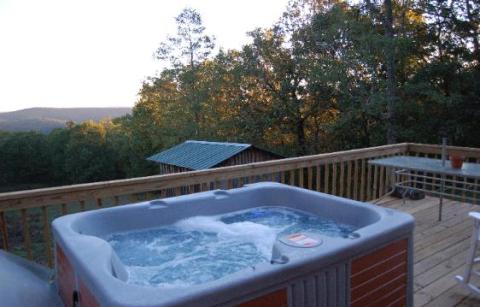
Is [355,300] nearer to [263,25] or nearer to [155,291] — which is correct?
[155,291]

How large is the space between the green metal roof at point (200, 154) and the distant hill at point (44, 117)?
15346 mm

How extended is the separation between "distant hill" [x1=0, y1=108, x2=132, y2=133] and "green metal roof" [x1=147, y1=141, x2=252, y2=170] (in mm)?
15346

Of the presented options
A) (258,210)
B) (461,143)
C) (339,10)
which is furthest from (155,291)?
(339,10)

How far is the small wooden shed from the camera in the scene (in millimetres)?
9703

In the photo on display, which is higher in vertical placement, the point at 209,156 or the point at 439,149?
the point at 439,149

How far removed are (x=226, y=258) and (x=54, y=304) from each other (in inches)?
40.4

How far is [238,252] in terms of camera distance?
2.45 meters

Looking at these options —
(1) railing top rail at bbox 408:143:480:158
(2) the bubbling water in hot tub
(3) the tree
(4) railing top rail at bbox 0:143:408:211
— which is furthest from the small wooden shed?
(2) the bubbling water in hot tub

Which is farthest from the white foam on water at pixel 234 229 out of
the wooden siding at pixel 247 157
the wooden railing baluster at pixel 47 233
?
the wooden siding at pixel 247 157

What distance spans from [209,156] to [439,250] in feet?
24.7

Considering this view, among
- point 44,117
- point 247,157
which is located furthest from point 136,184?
point 44,117

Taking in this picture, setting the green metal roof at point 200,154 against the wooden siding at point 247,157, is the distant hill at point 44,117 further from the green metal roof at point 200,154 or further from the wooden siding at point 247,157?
the wooden siding at point 247,157

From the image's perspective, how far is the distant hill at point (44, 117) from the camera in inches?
1024

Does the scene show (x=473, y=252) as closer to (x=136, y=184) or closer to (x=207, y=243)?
(x=207, y=243)
